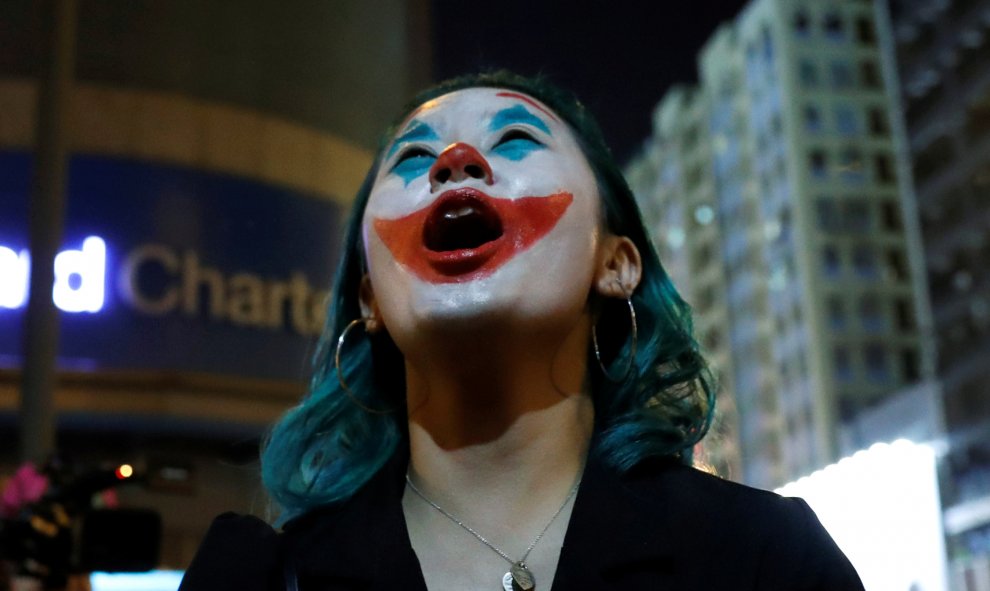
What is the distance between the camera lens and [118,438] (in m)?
13.9

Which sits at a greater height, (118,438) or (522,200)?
(522,200)

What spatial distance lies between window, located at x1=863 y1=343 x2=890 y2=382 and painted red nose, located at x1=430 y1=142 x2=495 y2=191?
5305 centimetres

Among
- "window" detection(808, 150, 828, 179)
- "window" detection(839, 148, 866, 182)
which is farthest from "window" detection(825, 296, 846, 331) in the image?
"window" detection(839, 148, 866, 182)

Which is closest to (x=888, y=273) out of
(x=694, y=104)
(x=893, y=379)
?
(x=893, y=379)

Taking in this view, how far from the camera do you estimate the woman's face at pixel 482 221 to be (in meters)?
2.20

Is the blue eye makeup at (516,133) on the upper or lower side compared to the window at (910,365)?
upper

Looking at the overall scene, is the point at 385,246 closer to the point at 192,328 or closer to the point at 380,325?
the point at 380,325

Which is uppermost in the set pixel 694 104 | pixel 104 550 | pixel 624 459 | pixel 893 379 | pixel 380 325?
pixel 694 104

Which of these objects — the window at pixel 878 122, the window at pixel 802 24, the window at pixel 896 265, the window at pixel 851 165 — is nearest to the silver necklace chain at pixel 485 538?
the window at pixel 896 265

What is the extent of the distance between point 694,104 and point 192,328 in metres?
54.2

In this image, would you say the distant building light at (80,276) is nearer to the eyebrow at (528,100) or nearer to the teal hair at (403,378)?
the teal hair at (403,378)

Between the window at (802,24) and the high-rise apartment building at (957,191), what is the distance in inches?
364

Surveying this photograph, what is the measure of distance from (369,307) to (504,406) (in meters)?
0.43

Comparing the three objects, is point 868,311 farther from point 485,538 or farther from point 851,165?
point 485,538
